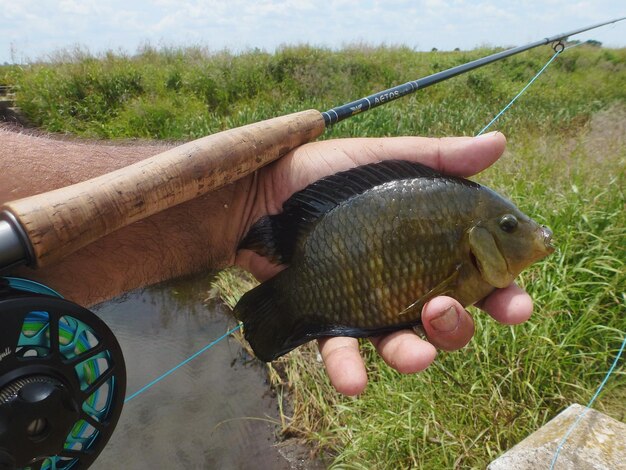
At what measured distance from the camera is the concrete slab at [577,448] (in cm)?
221

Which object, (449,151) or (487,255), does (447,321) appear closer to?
(487,255)

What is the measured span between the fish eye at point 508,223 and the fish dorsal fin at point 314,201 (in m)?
0.25

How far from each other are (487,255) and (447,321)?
26 centimetres

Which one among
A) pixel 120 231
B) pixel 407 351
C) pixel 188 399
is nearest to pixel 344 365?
pixel 407 351

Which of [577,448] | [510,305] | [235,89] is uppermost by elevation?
[510,305]

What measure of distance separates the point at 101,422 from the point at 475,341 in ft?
8.39

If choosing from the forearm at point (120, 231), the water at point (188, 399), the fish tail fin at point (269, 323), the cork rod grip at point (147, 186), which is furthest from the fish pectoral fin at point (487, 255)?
the water at point (188, 399)

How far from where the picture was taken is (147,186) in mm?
1545

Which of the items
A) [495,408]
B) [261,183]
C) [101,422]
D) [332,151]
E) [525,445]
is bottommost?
[495,408]

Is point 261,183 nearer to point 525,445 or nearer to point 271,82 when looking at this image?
point 525,445

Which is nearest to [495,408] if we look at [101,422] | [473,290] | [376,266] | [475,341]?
[475,341]

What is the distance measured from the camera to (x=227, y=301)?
544cm

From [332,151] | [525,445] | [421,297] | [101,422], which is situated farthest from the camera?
Answer: [525,445]

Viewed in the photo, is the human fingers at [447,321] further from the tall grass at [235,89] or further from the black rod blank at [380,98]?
the tall grass at [235,89]
